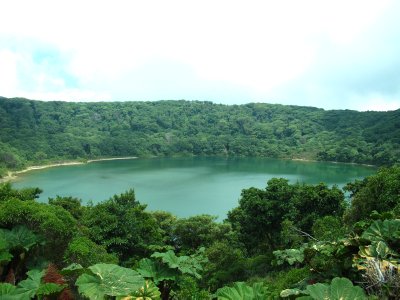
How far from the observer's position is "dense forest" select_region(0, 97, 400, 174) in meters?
106

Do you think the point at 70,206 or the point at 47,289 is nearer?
the point at 47,289

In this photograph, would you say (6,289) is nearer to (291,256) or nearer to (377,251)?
(291,256)

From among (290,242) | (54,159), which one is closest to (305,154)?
(54,159)

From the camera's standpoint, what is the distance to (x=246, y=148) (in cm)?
13625

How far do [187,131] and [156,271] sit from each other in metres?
155

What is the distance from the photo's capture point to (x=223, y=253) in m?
16.2

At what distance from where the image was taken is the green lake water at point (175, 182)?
5088cm

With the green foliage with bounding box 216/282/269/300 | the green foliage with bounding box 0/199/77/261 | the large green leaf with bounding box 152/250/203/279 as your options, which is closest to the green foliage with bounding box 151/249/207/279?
the large green leaf with bounding box 152/250/203/279

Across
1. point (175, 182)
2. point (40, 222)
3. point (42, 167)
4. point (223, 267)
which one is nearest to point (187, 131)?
point (42, 167)

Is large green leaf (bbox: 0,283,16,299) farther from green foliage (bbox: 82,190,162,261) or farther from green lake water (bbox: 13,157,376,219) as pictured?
green lake water (bbox: 13,157,376,219)

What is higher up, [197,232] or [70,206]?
[70,206]

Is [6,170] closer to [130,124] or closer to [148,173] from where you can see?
[148,173]

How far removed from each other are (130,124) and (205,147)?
40.2 m

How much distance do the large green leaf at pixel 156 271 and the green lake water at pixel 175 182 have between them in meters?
36.1
